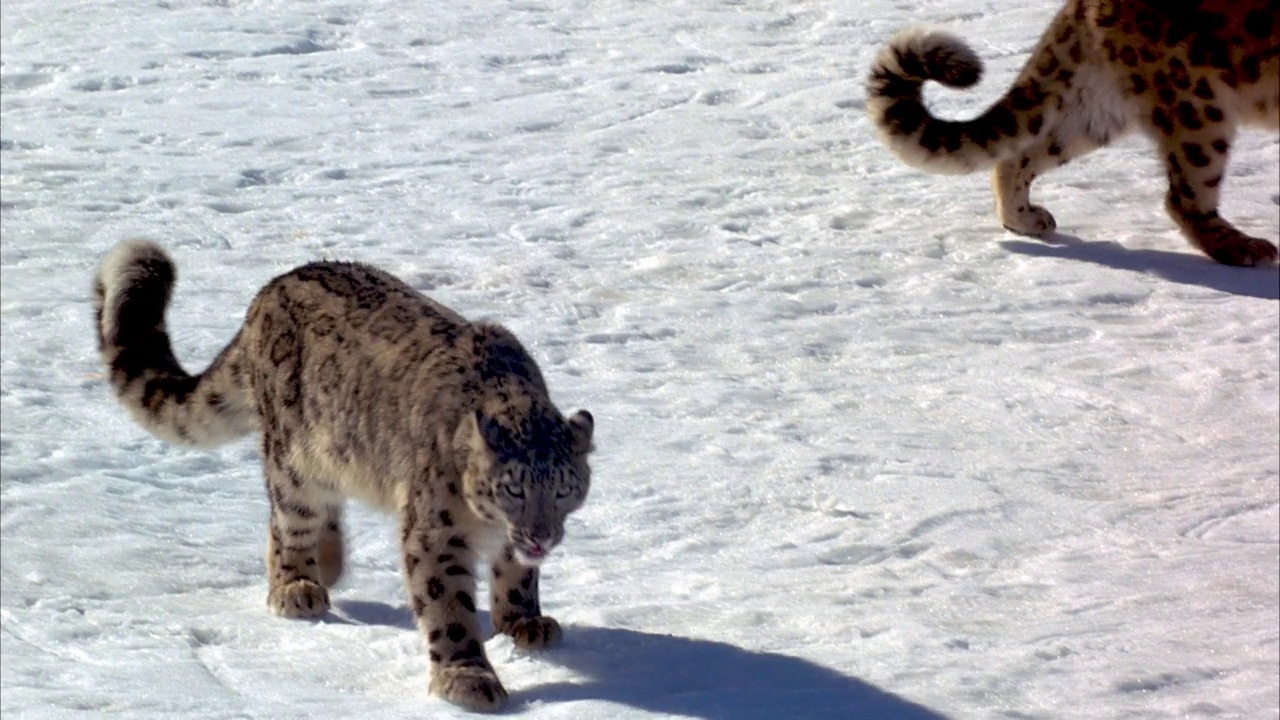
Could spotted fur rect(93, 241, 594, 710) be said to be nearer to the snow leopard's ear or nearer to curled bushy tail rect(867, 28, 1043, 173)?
the snow leopard's ear

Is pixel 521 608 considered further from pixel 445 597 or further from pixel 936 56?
pixel 936 56

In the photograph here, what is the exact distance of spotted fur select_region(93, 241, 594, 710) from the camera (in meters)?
4.52

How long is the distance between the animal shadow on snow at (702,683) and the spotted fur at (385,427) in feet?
0.41

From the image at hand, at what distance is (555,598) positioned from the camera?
17.7ft

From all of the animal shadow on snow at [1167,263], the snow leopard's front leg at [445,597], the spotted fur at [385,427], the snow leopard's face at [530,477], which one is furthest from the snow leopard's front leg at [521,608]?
the animal shadow on snow at [1167,263]

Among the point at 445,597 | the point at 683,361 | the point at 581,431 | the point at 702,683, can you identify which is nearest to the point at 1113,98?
the point at 683,361

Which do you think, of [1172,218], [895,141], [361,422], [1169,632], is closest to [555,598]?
[361,422]

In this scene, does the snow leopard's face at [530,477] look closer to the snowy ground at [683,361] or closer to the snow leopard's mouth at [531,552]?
the snow leopard's mouth at [531,552]

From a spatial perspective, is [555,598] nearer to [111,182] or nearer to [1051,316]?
[1051,316]

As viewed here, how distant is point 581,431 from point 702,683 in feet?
2.23

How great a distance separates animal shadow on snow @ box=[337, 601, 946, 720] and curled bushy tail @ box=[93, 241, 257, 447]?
1.10m

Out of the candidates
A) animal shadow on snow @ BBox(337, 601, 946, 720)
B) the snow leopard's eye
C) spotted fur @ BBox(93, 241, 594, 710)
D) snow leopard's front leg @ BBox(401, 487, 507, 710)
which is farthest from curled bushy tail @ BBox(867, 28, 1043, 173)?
the snow leopard's eye

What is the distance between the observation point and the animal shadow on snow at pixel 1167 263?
7.98 metres

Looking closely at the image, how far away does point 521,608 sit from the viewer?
193 inches
